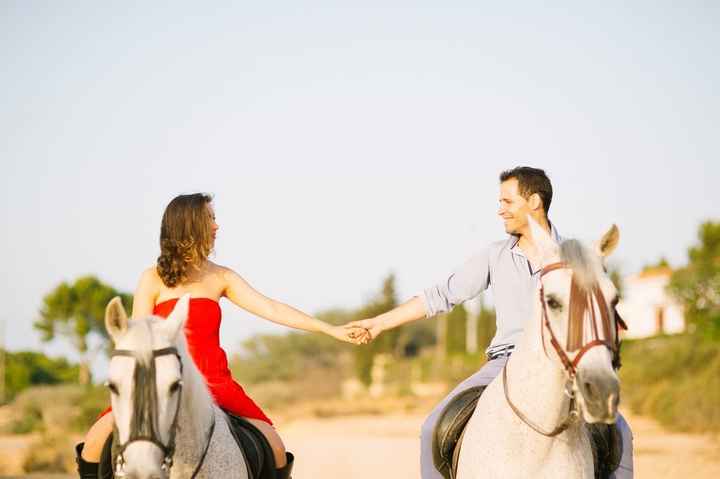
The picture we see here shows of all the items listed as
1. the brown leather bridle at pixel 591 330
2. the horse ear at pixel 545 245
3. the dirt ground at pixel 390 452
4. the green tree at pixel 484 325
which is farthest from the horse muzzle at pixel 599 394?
the green tree at pixel 484 325

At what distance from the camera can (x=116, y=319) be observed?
4.41 meters

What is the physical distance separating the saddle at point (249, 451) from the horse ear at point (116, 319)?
1.19 metres

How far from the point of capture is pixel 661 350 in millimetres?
30906

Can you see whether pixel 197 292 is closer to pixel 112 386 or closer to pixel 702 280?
pixel 112 386

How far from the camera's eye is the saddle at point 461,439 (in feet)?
19.2

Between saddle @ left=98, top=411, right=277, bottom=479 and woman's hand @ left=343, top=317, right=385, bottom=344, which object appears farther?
woman's hand @ left=343, top=317, right=385, bottom=344

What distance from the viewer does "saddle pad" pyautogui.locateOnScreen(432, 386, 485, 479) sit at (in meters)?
6.07

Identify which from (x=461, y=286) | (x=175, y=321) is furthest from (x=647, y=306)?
(x=175, y=321)

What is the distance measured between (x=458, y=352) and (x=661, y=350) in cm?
2775

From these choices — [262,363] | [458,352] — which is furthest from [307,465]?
[458,352]

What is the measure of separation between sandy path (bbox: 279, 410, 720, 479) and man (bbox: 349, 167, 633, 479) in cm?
1287

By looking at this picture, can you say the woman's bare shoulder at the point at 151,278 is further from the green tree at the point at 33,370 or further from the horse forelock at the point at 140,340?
the green tree at the point at 33,370

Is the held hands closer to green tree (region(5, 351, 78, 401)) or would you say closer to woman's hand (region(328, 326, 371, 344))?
woman's hand (region(328, 326, 371, 344))

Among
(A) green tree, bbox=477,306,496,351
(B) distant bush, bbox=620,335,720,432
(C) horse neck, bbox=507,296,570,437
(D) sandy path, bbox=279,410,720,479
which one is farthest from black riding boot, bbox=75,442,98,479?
(A) green tree, bbox=477,306,496,351
